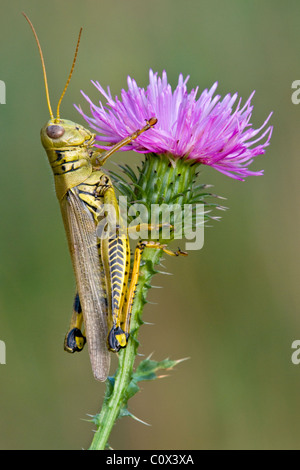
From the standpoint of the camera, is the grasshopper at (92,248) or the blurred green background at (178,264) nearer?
the grasshopper at (92,248)

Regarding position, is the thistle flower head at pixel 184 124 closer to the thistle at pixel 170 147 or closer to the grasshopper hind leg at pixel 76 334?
the thistle at pixel 170 147

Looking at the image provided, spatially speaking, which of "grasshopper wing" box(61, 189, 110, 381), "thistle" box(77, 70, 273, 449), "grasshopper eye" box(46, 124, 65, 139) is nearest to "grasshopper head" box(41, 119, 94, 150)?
"grasshopper eye" box(46, 124, 65, 139)

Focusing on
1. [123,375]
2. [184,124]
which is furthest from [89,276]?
[184,124]

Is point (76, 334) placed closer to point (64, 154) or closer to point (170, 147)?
point (64, 154)

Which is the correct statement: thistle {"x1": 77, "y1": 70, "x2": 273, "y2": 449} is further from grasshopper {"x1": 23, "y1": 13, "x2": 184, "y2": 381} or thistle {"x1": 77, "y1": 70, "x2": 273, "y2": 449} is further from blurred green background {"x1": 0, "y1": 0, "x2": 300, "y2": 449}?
blurred green background {"x1": 0, "y1": 0, "x2": 300, "y2": 449}

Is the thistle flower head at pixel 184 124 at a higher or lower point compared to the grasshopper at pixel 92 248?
higher

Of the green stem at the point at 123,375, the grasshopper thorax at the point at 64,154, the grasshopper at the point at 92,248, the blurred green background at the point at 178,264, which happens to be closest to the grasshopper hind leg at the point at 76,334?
the grasshopper at the point at 92,248

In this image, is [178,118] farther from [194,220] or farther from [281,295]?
[281,295]
